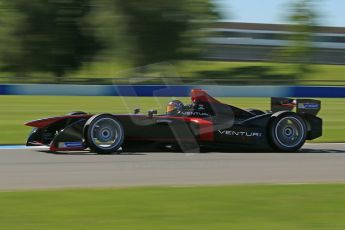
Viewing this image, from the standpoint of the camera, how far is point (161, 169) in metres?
8.05

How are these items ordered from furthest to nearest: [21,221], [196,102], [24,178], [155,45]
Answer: [155,45] → [196,102] → [24,178] → [21,221]

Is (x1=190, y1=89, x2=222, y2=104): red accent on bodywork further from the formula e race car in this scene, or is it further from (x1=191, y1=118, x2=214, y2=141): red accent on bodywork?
(x1=191, y1=118, x2=214, y2=141): red accent on bodywork

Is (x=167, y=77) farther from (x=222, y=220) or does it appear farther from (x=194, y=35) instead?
(x=194, y=35)

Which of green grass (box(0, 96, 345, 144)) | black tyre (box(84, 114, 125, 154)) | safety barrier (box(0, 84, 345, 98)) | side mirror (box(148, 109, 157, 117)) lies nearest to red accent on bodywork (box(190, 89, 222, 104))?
green grass (box(0, 96, 345, 144))

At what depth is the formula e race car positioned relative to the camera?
960 cm

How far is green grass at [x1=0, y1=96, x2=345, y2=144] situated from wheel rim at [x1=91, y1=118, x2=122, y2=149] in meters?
0.68

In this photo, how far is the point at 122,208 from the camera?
17.7ft

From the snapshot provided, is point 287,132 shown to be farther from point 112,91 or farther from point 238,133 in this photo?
point 112,91

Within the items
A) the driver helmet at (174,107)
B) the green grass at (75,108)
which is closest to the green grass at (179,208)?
the driver helmet at (174,107)

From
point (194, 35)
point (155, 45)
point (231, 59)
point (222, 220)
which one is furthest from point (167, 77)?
point (231, 59)

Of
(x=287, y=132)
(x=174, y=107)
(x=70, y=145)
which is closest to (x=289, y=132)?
(x=287, y=132)

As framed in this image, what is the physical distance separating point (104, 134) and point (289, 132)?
2.97 m

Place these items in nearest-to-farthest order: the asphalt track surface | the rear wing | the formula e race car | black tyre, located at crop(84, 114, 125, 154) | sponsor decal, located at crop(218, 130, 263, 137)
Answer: the asphalt track surface, black tyre, located at crop(84, 114, 125, 154), the formula e race car, sponsor decal, located at crop(218, 130, 263, 137), the rear wing

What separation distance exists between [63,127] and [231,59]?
195ft
